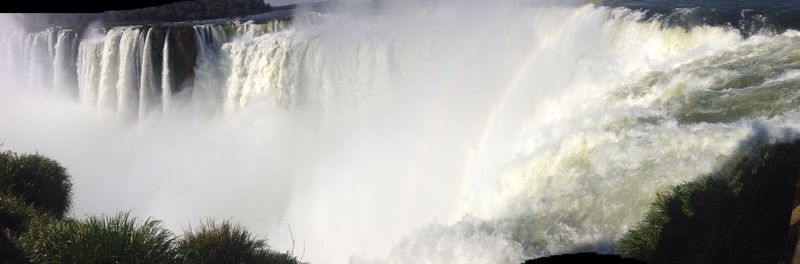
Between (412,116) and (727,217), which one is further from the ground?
(412,116)

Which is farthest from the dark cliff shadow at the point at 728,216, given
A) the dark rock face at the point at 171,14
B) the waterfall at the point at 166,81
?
the dark rock face at the point at 171,14

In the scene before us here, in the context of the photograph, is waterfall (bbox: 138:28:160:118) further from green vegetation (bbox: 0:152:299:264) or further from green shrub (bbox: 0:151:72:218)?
green vegetation (bbox: 0:152:299:264)

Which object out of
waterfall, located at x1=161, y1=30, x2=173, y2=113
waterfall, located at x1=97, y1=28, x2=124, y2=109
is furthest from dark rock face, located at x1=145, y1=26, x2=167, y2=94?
waterfall, located at x1=97, y1=28, x2=124, y2=109

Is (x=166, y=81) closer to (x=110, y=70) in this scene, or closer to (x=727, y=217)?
(x=110, y=70)

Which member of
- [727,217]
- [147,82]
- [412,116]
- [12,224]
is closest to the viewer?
[727,217]

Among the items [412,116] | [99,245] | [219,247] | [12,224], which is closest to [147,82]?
[412,116]

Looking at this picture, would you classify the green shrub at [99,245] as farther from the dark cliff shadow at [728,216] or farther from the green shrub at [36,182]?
the dark cliff shadow at [728,216]
